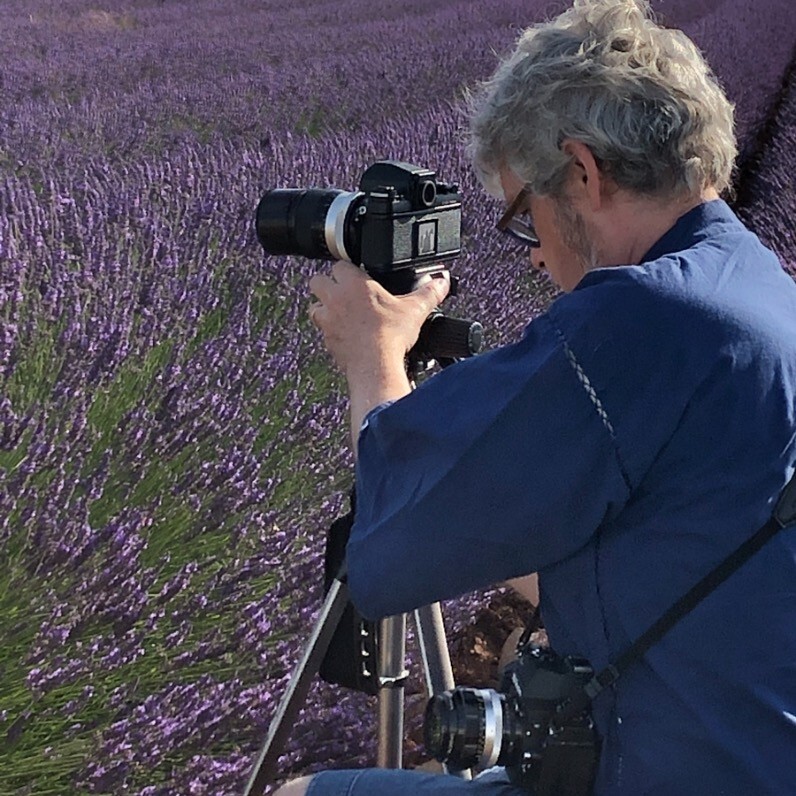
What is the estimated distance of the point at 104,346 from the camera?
6.29ft

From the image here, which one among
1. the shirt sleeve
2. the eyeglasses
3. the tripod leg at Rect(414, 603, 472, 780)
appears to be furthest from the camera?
the tripod leg at Rect(414, 603, 472, 780)

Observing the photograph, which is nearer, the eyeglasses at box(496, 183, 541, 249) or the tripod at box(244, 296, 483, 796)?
the eyeglasses at box(496, 183, 541, 249)

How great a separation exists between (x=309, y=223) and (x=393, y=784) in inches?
22.4

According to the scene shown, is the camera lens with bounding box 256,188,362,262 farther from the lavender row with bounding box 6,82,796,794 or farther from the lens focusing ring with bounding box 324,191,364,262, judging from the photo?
the lavender row with bounding box 6,82,796,794

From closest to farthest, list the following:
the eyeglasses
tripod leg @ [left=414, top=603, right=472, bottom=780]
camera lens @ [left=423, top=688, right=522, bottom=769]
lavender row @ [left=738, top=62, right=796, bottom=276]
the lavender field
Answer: camera lens @ [left=423, top=688, right=522, bottom=769] → the eyeglasses → tripod leg @ [left=414, top=603, right=472, bottom=780] → the lavender field → lavender row @ [left=738, top=62, right=796, bottom=276]

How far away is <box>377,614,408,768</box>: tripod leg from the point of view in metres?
1.42

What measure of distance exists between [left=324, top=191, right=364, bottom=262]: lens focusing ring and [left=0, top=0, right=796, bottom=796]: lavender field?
61 cm

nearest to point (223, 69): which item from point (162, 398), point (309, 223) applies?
point (162, 398)

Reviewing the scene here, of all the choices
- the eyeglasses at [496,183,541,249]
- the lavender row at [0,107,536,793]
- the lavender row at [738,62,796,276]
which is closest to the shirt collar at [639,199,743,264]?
the eyeglasses at [496,183,541,249]

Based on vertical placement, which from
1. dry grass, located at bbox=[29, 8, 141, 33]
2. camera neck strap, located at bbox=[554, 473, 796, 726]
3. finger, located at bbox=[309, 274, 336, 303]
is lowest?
camera neck strap, located at bbox=[554, 473, 796, 726]

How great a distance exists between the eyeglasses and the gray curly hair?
4 cm

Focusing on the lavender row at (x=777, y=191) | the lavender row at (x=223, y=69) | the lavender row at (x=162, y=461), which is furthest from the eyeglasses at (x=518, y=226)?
the lavender row at (x=777, y=191)

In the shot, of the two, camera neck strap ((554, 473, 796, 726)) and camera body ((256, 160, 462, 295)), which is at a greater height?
camera body ((256, 160, 462, 295))

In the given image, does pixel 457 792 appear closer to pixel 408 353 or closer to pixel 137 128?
pixel 408 353
